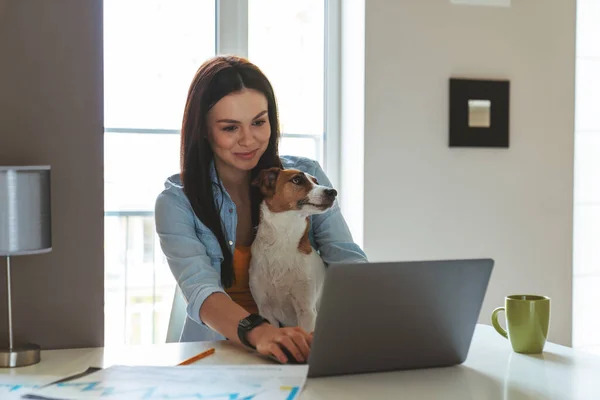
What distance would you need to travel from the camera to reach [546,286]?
11.1 feet

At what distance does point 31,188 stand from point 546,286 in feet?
8.79

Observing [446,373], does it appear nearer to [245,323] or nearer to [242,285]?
[245,323]

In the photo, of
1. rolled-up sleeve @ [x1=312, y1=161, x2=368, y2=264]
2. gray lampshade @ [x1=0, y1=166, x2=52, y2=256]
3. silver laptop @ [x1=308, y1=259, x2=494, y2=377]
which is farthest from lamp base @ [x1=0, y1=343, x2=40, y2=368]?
rolled-up sleeve @ [x1=312, y1=161, x2=368, y2=264]

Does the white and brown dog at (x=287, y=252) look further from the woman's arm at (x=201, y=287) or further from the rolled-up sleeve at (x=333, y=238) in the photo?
the woman's arm at (x=201, y=287)

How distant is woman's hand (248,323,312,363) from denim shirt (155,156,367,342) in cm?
27

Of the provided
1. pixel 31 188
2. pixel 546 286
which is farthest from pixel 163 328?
pixel 31 188

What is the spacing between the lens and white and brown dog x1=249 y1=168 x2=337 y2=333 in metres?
1.86

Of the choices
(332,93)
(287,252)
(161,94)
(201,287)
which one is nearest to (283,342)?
(201,287)

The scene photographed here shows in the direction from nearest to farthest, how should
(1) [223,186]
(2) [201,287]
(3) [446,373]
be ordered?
(3) [446,373], (2) [201,287], (1) [223,186]

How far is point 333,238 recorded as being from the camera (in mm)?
2016

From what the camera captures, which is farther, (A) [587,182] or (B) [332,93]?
(A) [587,182]

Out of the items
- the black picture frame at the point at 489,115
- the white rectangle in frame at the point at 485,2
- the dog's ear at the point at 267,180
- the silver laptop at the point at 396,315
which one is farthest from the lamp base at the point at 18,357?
the white rectangle in frame at the point at 485,2

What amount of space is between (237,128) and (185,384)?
2.89 feet

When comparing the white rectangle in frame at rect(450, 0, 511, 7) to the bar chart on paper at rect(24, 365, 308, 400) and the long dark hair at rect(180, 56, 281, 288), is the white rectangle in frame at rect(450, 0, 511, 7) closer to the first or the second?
the long dark hair at rect(180, 56, 281, 288)
